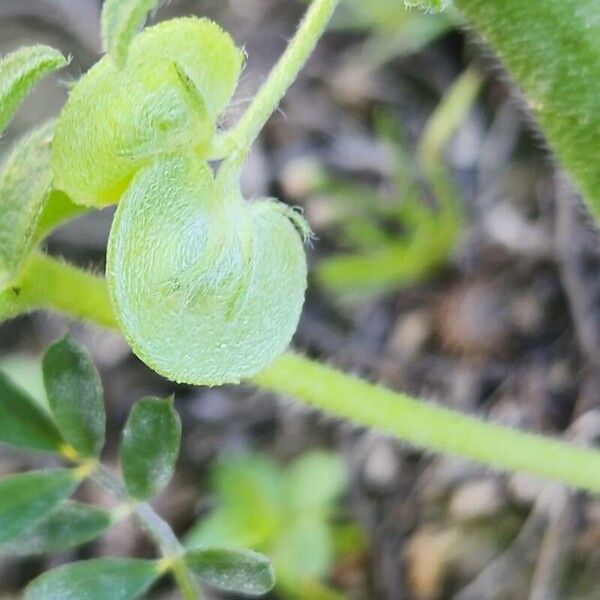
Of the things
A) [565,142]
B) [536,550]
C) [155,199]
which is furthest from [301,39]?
[536,550]

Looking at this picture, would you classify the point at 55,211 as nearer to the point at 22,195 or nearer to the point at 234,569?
the point at 22,195

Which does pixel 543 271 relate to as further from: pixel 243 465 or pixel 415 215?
pixel 243 465

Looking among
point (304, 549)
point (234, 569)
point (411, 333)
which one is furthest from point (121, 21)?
point (411, 333)

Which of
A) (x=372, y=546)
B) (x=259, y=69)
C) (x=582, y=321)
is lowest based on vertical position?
(x=372, y=546)

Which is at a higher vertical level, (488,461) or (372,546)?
(488,461)

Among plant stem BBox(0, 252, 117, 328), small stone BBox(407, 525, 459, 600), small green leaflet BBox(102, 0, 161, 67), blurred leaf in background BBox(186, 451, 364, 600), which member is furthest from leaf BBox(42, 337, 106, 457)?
small stone BBox(407, 525, 459, 600)

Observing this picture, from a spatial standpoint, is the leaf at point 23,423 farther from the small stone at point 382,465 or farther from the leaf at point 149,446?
the small stone at point 382,465

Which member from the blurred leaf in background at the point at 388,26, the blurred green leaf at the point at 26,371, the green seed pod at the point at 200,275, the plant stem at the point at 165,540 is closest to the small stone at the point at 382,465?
the blurred green leaf at the point at 26,371
